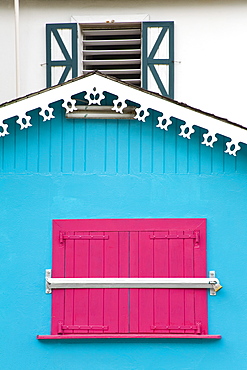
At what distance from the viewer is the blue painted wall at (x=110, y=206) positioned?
20.8 ft

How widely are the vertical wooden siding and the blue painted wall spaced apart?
0.01m

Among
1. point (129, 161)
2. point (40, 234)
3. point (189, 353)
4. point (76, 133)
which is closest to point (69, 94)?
point (76, 133)

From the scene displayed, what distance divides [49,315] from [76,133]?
2.07 m

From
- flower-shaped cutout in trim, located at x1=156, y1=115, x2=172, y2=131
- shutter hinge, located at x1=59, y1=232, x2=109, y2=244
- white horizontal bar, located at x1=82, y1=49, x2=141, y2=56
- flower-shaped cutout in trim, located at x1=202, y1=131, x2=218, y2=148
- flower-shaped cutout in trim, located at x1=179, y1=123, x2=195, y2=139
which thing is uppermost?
white horizontal bar, located at x1=82, y1=49, x2=141, y2=56

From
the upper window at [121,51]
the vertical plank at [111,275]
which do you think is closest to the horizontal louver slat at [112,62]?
the upper window at [121,51]

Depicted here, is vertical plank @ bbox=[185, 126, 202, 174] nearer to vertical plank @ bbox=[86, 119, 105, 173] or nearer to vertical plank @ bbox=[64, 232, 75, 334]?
vertical plank @ bbox=[86, 119, 105, 173]

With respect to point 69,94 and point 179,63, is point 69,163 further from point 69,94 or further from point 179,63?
point 179,63

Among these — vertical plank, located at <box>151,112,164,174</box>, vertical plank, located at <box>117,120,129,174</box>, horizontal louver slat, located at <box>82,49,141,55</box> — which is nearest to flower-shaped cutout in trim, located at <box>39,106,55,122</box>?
vertical plank, located at <box>117,120,129,174</box>

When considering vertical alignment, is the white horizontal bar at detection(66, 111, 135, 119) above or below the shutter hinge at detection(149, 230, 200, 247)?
above

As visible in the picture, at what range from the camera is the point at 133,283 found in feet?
20.7

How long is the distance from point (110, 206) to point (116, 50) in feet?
13.2

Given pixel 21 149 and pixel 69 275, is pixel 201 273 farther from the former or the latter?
pixel 21 149

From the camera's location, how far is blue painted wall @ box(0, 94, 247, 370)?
635 centimetres

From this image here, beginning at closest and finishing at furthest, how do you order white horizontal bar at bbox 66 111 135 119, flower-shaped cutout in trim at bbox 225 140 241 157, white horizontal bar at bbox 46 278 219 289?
flower-shaped cutout in trim at bbox 225 140 241 157, white horizontal bar at bbox 46 278 219 289, white horizontal bar at bbox 66 111 135 119
